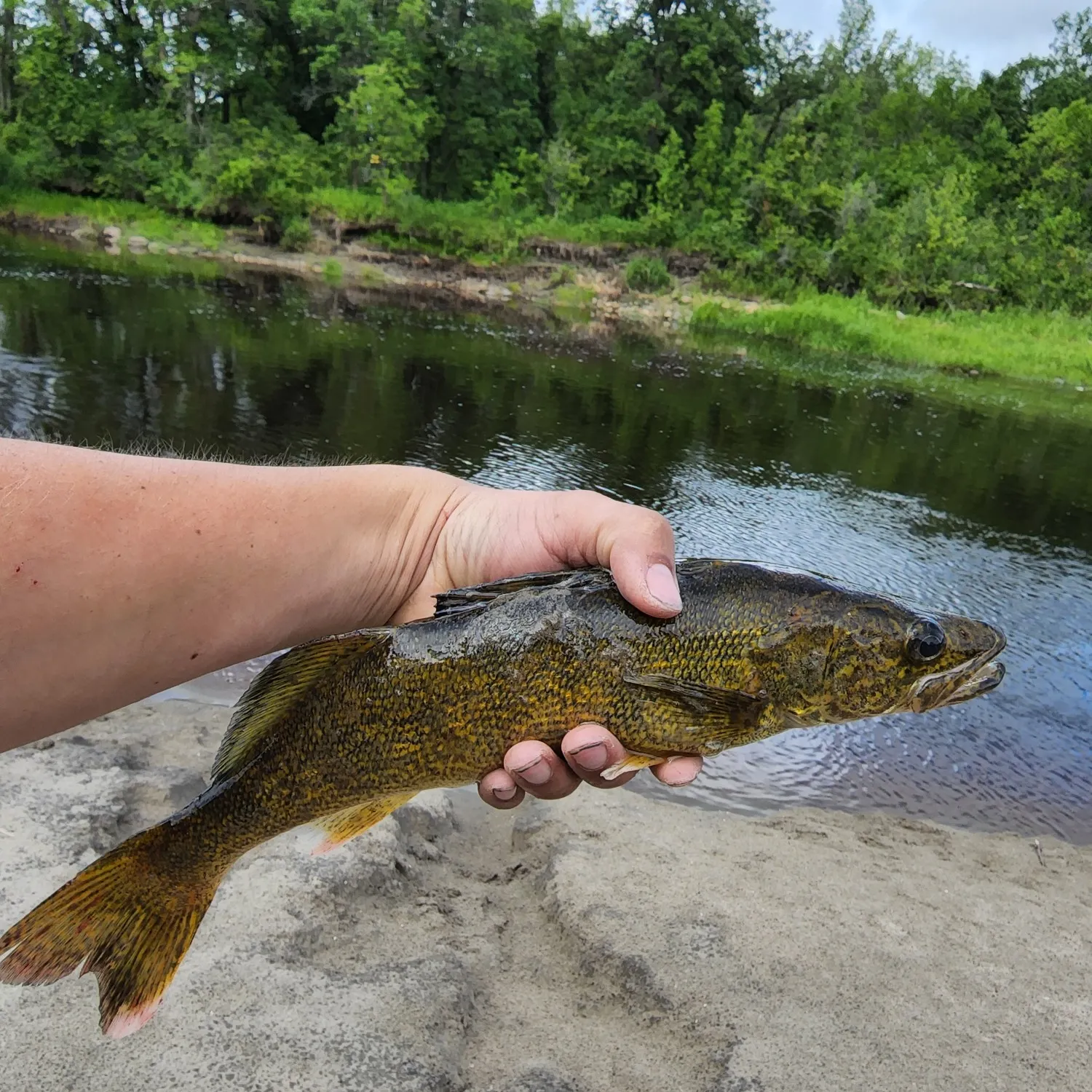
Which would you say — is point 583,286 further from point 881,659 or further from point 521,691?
point 521,691

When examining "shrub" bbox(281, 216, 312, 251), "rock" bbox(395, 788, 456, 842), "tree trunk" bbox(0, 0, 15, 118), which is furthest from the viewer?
"tree trunk" bbox(0, 0, 15, 118)

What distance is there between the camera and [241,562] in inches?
105

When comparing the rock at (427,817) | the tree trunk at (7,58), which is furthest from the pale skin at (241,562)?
→ the tree trunk at (7,58)

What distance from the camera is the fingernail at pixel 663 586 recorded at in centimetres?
265

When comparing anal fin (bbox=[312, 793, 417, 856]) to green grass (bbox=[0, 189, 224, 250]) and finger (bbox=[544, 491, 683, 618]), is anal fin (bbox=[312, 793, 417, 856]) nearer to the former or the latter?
finger (bbox=[544, 491, 683, 618])

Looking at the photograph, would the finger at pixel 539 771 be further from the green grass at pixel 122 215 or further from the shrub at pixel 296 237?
the shrub at pixel 296 237

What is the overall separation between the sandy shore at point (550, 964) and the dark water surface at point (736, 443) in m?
1.79

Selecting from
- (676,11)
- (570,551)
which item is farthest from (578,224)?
(570,551)

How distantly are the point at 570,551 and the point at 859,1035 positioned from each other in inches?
89.9

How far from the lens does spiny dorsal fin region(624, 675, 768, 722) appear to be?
267cm

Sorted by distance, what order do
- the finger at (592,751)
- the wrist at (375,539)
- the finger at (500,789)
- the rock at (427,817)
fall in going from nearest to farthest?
the finger at (592,751) → the finger at (500,789) → the wrist at (375,539) → the rock at (427,817)

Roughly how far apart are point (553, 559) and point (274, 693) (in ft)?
3.77

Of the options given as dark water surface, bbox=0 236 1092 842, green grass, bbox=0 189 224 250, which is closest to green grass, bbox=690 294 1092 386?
dark water surface, bbox=0 236 1092 842

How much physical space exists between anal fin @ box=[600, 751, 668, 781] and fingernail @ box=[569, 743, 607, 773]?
0.03 m
